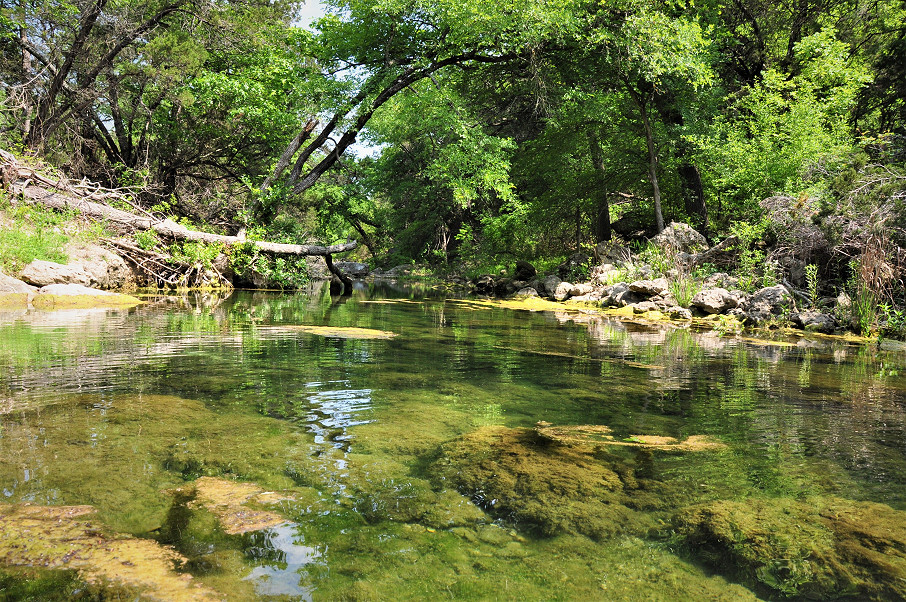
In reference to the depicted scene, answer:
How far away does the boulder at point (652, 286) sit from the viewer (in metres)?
14.2

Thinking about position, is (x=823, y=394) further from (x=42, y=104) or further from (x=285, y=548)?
(x=42, y=104)

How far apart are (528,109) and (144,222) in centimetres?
1438

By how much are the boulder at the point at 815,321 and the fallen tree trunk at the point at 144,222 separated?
1097 centimetres

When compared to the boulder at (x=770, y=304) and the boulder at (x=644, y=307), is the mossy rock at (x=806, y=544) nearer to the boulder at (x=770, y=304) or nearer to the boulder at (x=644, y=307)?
the boulder at (x=770, y=304)

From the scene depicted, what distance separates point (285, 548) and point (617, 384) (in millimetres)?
4058

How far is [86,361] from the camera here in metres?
5.24

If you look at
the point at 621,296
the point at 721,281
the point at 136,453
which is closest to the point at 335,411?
the point at 136,453

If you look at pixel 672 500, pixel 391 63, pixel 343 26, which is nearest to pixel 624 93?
pixel 391 63

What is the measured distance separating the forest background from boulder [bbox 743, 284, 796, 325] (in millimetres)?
843

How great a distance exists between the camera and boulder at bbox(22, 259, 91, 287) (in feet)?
35.0

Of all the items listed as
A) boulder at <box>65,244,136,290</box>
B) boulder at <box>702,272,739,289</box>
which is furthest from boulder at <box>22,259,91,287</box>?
boulder at <box>702,272,739,289</box>

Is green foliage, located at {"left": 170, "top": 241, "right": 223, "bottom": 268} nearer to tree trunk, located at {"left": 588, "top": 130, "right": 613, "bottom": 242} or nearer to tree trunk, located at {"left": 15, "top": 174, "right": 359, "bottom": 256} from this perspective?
tree trunk, located at {"left": 15, "top": 174, "right": 359, "bottom": 256}

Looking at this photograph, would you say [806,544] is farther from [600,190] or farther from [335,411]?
[600,190]

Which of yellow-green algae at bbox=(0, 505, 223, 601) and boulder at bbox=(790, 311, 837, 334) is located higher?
boulder at bbox=(790, 311, 837, 334)
